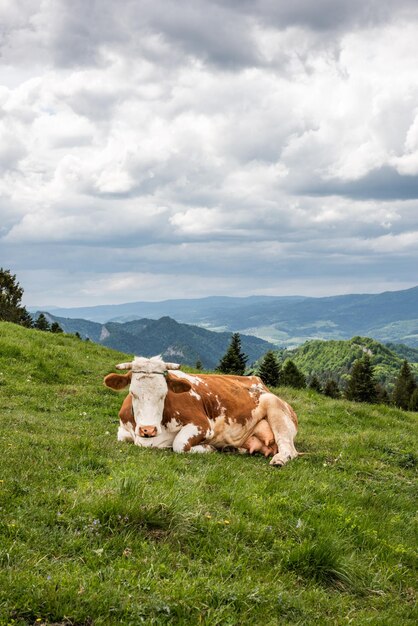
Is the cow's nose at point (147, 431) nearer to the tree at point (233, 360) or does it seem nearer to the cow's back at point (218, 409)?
the cow's back at point (218, 409)

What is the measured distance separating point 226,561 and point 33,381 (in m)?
14.8

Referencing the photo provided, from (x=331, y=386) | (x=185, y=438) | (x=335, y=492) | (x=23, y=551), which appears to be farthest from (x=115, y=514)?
(x=331, y=386)

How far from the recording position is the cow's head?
1039 centimetres

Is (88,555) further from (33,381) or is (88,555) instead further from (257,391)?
(33,381)

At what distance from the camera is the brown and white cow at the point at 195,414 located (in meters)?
10.5

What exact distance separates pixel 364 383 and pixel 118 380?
251 feet

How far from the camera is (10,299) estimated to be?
2972 inches

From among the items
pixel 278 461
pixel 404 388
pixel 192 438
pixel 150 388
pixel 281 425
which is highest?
pixel 150 388

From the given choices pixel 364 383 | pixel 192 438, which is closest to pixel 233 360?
pixel 364 383

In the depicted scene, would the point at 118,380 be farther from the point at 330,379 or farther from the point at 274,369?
the point at 330,379

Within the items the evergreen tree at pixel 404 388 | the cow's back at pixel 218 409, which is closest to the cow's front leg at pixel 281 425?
the cow's back at pixel 218 409

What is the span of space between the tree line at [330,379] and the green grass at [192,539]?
31.4 meters

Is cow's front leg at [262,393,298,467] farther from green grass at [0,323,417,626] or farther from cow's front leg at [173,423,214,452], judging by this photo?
cow's front leg at [173,423,214,452]

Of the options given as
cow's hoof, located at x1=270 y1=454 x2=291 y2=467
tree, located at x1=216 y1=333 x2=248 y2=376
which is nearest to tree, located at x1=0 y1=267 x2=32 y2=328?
tree, located at x1=216 y1=333 x2=248 y2=376
